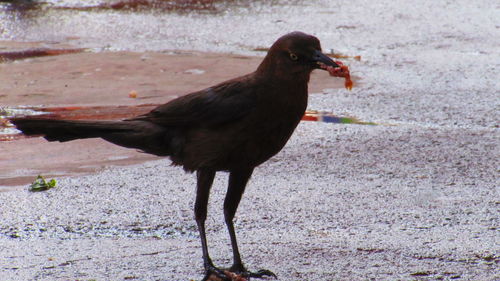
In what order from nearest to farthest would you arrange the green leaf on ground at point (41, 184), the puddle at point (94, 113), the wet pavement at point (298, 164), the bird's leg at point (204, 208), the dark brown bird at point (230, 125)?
the dark brown bird at point (230, 125) < the bird's leg at point (204, 208) < the wet pavement at point (298, 164) < the green leaf on ground at point (41, 184) < the puddle at point (94, 113)

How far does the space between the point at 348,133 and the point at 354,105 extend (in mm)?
862

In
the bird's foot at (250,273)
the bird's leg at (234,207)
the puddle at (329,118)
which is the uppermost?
the bird's leg at (234,207)

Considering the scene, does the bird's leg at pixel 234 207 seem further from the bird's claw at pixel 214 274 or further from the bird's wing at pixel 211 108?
the bird's wing at pixel 211 108

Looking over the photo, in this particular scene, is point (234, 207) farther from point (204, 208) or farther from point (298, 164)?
point (298, 164)

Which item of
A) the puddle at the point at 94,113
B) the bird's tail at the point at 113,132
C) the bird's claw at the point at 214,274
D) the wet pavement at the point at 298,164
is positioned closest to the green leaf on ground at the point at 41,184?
the wet pavement at the point at 298,164

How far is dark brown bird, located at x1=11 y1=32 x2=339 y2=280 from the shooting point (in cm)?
427

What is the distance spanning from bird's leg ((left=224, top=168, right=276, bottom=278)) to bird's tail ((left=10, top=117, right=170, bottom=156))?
0.37 m

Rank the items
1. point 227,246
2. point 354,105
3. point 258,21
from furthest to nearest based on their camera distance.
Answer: point 258,21
point 354,105
point 227,246

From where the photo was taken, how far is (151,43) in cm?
1041

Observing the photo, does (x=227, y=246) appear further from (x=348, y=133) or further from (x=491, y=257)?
(x=348, y=133)

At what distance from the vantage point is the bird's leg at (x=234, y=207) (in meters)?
4.44

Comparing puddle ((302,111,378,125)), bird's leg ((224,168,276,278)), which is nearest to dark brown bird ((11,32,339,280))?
bird's leg ((224,168,276,278))

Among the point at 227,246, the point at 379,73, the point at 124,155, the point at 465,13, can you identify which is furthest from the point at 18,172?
the point at 465,13

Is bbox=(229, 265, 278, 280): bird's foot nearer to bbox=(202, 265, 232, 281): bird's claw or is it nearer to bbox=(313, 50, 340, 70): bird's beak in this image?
bbox=(202, 265, 232, 281): bird's claw
